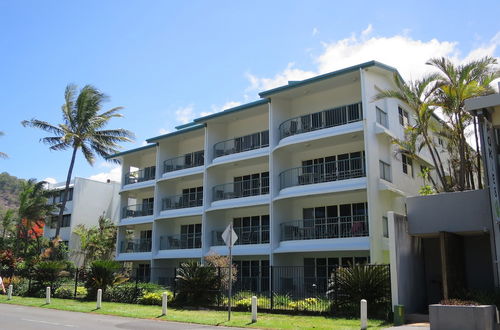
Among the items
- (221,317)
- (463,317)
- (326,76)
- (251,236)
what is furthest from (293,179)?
(463,317)

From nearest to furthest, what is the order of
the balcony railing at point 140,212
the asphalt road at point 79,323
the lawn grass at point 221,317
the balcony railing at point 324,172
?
1. the asphalt road at point 79,323
2. the lawn grass at point 221,317
3. the balcony railing at point 324,172
4. the balcony railing at point 140,212

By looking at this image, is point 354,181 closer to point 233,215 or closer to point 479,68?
point 479,68

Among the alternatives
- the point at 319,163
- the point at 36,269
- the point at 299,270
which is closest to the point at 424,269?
the point at 299,270

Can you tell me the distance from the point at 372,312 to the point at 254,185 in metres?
14.5

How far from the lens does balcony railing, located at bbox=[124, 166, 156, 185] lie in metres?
36.8

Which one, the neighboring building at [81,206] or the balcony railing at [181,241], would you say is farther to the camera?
the neighboring building at [81,206]

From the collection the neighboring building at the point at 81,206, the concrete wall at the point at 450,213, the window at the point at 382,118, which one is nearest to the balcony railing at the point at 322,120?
the window at the point at 382,118

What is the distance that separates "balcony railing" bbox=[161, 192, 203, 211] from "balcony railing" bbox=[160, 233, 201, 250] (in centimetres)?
197

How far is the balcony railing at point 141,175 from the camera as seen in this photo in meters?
36.8

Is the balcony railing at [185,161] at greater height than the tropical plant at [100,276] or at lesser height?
greater

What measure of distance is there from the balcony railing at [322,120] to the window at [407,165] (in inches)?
181

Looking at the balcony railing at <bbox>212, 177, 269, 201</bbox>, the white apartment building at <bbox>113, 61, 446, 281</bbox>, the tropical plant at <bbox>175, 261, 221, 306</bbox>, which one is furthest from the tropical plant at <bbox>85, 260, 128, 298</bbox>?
the balcony railing at <bbox>212, 177, 269, 201</bbox>

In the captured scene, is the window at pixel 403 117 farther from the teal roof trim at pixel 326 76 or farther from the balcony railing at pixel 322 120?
the balcony railing at pixel 322 120

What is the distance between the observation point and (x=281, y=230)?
2648cm
